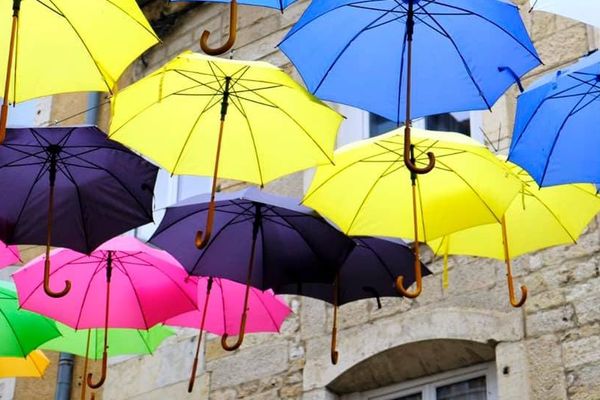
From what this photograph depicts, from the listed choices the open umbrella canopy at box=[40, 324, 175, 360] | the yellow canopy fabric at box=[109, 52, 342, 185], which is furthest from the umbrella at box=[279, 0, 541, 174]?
the open umbrella canopy at box=[40, 324, 175, 360]

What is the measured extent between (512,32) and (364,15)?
0.67m

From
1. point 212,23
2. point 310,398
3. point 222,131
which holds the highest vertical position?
point 212,23

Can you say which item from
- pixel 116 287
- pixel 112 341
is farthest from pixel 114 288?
pixel 112 341

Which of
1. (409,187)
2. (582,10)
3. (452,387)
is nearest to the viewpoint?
(582,10)

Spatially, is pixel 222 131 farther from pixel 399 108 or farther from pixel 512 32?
pixel 512 32

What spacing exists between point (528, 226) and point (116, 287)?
2.17m

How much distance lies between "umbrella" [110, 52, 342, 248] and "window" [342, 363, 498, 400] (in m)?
1.65

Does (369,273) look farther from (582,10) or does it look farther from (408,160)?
(582,10)

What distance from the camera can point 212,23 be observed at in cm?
974

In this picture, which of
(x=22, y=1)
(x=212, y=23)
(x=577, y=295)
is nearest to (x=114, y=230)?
(x=22, y=1)

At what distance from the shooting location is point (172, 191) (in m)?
9.52

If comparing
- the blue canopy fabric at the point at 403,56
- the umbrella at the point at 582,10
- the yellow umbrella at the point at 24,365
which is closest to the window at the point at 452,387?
the blue canopy fabric at the point at 403,56

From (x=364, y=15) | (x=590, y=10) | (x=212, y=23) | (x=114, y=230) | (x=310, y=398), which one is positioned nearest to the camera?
(x=590, y=10)

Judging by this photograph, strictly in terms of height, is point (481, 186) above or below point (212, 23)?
below
